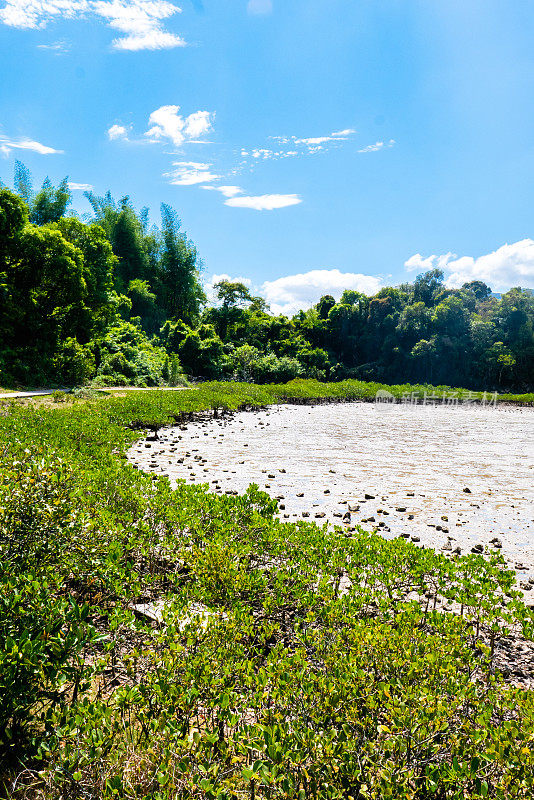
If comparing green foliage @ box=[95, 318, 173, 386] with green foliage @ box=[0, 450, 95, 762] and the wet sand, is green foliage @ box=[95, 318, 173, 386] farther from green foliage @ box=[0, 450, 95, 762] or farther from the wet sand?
green foliage @ box=[0, 450, 95, 762]

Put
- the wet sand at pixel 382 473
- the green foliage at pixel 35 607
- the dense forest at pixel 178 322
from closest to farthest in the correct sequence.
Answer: the green foliage at pixel 35 607
the wet sand at pixel 382 473
the dense forest at pixel 178 322

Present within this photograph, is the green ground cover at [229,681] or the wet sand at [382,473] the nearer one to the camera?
the green ground cover at [229,681]

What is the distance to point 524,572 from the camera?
6.13 meters

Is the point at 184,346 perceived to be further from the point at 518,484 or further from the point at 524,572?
the point at 524,572

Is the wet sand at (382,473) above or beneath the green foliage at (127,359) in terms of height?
beneath

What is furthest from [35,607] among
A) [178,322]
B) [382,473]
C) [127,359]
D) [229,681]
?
[178,322]

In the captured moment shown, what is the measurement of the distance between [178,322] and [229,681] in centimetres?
4481

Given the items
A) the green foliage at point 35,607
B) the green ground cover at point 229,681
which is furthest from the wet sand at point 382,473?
the green foliage at point 35,607

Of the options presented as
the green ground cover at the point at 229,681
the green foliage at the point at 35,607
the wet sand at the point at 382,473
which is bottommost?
the wet sand at the point at 382,473

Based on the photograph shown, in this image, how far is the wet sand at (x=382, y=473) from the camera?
7781 millimetres

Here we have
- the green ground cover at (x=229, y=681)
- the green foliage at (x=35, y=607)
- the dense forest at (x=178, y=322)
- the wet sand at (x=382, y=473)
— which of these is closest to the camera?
the green ground cover at (x=229, y=681)

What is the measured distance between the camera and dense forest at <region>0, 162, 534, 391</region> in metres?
26.2

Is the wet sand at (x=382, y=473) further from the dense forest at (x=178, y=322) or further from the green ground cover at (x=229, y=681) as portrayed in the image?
the dense forest at (x=178, y=322)

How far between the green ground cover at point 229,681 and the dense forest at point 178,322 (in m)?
23.2
